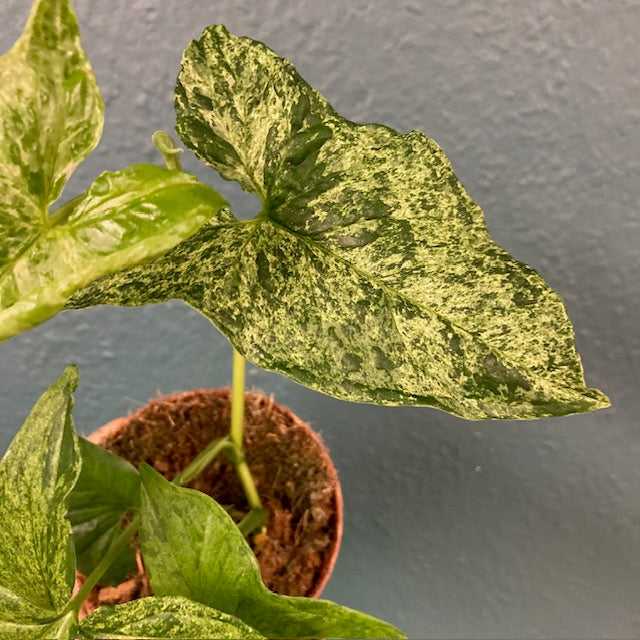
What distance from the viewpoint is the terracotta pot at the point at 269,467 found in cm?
70

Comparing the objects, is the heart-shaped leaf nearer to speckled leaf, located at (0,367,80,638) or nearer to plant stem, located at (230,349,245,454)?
speckled leaf, located at (0,367,80,638)

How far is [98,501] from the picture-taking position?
579 mm

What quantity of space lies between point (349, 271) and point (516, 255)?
1.67ft

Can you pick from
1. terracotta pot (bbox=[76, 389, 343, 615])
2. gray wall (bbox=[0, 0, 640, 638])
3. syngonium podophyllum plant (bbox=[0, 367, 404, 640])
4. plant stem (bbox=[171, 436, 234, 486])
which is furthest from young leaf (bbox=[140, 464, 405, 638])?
gray wall (bbox=[0, 0, 640, 638])

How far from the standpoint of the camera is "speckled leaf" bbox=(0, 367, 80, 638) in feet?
1.36

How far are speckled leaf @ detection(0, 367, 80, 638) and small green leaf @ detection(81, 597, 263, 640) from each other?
29 millimetres

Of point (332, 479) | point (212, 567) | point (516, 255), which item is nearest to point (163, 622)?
point (212, 567)

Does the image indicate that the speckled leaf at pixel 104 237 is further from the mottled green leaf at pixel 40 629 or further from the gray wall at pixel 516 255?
the gray wall at pixel 516 255

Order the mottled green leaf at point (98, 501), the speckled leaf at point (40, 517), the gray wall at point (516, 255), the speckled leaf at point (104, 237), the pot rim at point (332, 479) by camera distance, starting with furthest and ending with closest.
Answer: the gray wall at point (516, 255)
the pot rim at point (332, 479)
the mottled green leaf at point (98, 501)
the speckled leaf at point (40, 517)
the speckled leaf at point (104, 237)

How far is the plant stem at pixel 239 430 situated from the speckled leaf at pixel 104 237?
0.26 m

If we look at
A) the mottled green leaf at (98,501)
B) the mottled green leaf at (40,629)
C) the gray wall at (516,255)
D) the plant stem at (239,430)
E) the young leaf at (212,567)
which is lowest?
the mottled green leaf at (40,629)

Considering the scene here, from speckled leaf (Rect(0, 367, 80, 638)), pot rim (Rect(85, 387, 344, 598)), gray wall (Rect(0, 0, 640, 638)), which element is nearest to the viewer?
speckled leaf (Rect(0, 367, 80, 638))

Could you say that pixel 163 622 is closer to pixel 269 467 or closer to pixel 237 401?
pixel 237 401

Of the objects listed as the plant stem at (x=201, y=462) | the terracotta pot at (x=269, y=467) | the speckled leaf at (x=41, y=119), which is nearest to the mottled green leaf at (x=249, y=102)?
the speckled leaf at (x=41, y=119)
